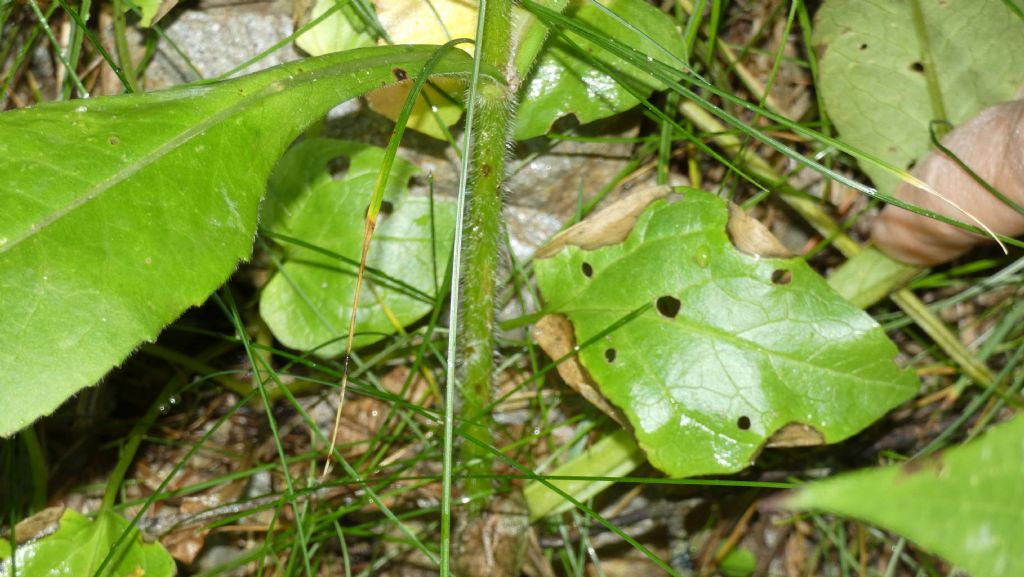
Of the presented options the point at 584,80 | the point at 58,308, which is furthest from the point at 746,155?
the point at 58,308

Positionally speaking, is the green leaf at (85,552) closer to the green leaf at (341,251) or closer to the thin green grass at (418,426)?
the thin green grass at (418,426)

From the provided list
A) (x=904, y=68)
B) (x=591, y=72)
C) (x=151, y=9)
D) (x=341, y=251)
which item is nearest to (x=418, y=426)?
(x=341, y=251)

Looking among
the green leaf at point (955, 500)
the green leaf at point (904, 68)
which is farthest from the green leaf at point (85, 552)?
the green leaf at point (904, 68)

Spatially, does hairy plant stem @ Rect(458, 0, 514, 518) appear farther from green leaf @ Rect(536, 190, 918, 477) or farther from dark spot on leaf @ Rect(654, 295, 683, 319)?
dark spot on leaf @ Rect(654, 295, 683, 319)

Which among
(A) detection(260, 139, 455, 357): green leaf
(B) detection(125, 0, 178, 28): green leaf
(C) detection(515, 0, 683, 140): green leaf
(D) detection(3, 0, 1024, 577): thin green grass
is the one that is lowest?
(D) detection(3, 0, 1024, 577): thin green grass

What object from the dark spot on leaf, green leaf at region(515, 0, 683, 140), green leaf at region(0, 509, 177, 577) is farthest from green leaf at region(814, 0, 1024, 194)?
green leaf at region(0, 509, 177, 577)

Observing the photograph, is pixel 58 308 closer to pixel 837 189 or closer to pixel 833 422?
pixel 833 422

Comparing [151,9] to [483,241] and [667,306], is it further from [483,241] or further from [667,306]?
[667,306]
